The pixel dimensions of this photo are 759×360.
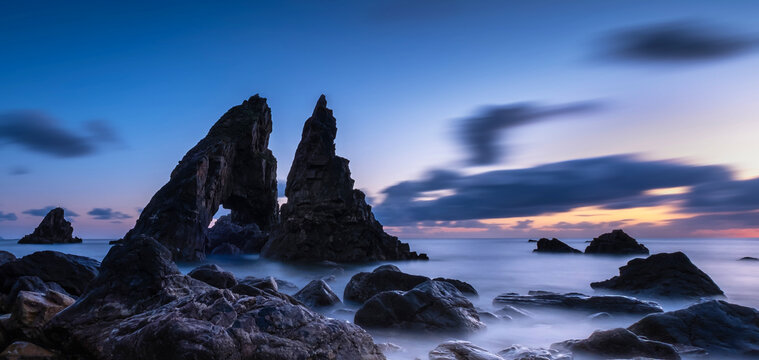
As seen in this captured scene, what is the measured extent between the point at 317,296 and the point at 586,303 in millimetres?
7173

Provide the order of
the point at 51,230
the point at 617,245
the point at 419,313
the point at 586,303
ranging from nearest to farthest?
1. the point at 419,313
2. the point at 586,303
3. the point at 617,245
4. the point at 51,230

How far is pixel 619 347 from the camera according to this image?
20.4ft

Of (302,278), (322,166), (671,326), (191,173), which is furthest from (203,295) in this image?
(322,166)

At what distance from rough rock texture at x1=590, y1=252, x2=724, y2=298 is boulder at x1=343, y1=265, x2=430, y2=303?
25.7 ft

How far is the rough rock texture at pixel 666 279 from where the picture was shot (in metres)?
12.8

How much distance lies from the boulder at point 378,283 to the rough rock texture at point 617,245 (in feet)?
156

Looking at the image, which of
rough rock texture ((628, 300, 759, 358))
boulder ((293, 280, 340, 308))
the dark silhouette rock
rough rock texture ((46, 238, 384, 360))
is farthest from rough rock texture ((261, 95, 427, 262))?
the dark silhouette rock

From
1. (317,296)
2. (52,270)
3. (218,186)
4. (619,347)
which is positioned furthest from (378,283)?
(218,186)

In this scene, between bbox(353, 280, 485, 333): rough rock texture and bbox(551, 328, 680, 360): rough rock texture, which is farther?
bbox(353, 280, 485, 333): rough rock texture

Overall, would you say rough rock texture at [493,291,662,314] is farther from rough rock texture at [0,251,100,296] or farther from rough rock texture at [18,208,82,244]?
rough rock texture at [18,208,82,244]

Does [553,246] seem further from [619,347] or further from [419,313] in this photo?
[619,347]

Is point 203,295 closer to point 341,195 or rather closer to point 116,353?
point 116,353

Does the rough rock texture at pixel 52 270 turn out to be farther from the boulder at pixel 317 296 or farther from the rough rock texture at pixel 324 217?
the rough rock texture at pixel 324 217

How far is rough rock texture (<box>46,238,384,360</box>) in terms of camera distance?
12.1 feet
